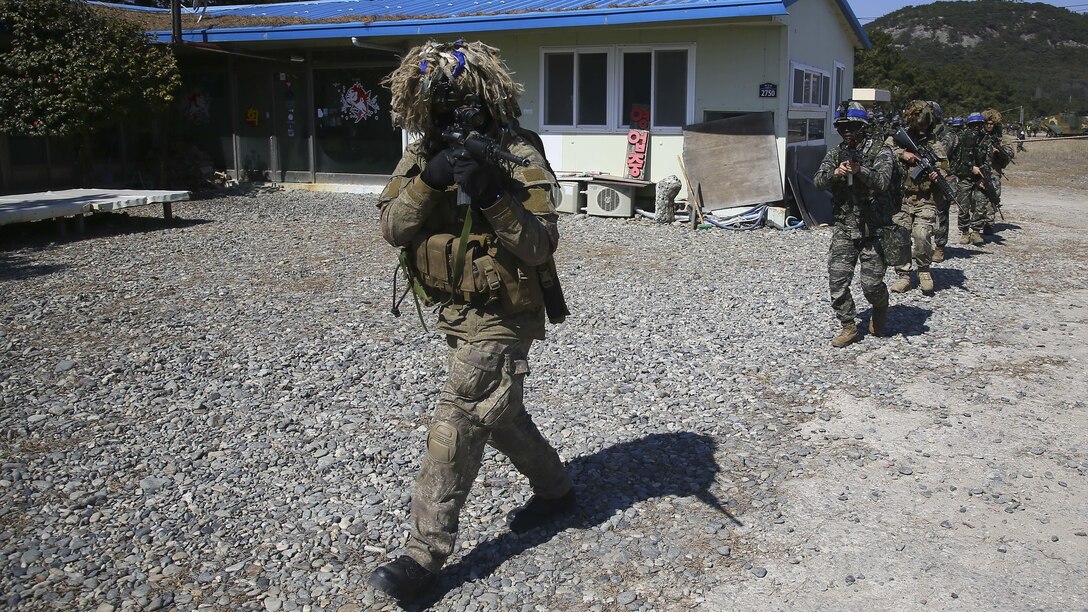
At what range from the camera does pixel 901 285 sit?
26.0ft

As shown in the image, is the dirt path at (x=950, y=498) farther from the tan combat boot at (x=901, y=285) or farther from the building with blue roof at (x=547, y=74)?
the building with blue roof at (x=547, y=74)

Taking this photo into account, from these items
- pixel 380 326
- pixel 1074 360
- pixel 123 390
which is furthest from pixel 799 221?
pixel 123 390

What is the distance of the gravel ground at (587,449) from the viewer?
3150 mm

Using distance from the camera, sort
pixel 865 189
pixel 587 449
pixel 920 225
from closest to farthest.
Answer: pixel 587 449, pixel 865 189, pixel 920 225

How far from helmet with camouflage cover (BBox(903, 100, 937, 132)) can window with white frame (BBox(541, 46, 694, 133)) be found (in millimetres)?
4639

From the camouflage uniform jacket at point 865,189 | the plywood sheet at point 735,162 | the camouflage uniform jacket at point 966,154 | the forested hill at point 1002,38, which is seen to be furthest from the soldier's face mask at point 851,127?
the forested hill at point 1002,38

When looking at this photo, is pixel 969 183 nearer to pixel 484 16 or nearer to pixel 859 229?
pixel 859 229

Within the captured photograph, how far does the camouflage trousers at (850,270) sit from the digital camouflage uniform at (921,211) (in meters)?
2.01

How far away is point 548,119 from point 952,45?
73.9 m

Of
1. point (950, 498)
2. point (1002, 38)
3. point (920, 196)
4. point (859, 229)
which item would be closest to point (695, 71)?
point (920, 196)

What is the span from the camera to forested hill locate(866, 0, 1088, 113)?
68.5 metres

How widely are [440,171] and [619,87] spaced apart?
34.0ft

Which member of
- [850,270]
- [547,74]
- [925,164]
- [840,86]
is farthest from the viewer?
[840,86]

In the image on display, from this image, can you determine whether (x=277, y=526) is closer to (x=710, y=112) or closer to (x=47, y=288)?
(x=47, y=288)
